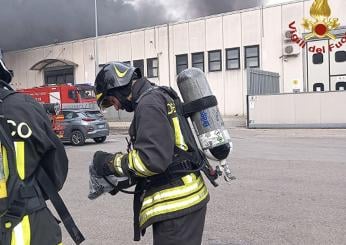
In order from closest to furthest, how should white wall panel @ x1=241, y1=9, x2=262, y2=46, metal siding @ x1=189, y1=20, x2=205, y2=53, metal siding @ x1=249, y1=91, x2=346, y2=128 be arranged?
1. metal siding @ x1=249, y1=91, x2=346, y2=128
2. white wall panel @ x1=241, y1=9, x2=262, y2=46
3. metal siding @ x1=189, y1=20, x2=205, y2=53

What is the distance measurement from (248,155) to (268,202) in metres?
6.32

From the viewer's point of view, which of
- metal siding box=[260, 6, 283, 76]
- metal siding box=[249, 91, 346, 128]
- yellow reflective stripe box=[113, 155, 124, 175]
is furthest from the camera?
metal siding box=[260, 6, 283, 76]

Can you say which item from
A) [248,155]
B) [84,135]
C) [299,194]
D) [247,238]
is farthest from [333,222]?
[84,135]

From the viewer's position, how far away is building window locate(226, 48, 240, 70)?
3200cm

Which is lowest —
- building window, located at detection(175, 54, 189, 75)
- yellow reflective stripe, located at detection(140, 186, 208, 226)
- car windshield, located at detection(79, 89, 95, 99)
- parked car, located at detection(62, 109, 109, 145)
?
parked car, located at detection(62, 109, 109, 145)

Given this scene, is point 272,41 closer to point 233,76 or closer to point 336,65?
point 233,76

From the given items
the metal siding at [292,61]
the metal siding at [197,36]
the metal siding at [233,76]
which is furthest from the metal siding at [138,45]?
the metal siding at [292,61]

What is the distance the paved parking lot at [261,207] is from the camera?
5387mm

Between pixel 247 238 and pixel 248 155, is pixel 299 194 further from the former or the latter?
Answer: pixel 248 155

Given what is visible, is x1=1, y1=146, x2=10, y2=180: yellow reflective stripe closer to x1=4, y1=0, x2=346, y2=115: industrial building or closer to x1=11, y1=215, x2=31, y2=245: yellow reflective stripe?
x1=11, y1=215, x2=31, y2=245: yellow reflective stripe

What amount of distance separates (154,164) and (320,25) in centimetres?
2776

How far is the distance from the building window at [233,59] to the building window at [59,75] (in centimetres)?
1487

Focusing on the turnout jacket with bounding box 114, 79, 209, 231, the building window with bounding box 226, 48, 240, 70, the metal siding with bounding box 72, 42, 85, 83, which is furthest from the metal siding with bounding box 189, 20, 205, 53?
the turnout jacket with bounding box 114, 79, 209, 231

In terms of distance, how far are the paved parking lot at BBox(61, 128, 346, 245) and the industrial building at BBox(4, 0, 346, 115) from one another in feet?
58.6
